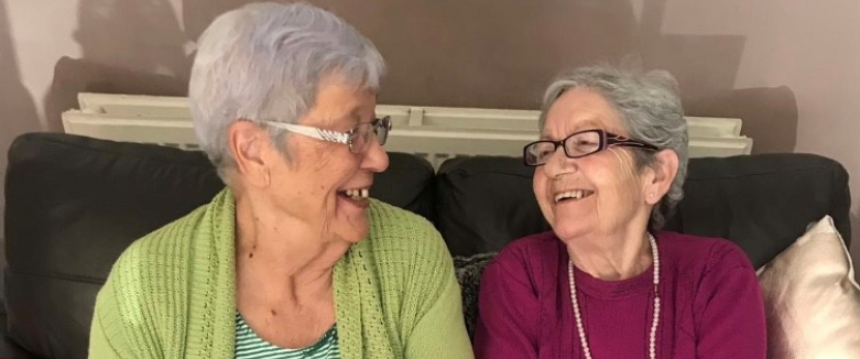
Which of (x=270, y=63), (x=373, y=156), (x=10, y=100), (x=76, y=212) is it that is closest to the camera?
(x=270, y=63)

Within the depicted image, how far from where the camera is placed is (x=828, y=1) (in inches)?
84.0

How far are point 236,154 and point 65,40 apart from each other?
1084mm

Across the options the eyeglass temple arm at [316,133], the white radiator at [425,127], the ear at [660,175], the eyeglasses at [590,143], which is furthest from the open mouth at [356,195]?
the white radiator at [425,127]

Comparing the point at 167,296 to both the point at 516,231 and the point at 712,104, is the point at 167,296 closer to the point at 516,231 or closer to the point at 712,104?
the point at 516,231

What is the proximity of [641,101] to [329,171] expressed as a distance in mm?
601

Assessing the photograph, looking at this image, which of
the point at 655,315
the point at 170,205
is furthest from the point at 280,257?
the point at 655,315

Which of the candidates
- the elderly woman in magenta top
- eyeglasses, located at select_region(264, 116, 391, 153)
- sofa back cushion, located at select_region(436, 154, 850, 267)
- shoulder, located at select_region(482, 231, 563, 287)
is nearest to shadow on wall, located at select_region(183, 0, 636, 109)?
sofa back cushion, located at select_region(436, 154, 850, 267)

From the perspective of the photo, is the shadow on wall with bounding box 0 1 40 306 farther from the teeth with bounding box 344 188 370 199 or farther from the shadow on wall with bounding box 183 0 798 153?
the teeth with bounding box 344 188 370 199

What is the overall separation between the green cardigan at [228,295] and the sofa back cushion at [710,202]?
300mm

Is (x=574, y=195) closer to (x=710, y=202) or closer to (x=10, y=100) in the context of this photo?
(x=710, y=202)

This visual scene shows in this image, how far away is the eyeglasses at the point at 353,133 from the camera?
1.27m

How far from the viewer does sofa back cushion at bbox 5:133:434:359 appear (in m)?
1.73

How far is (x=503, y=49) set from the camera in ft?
7.08

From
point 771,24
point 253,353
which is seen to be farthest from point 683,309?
point 771,24
